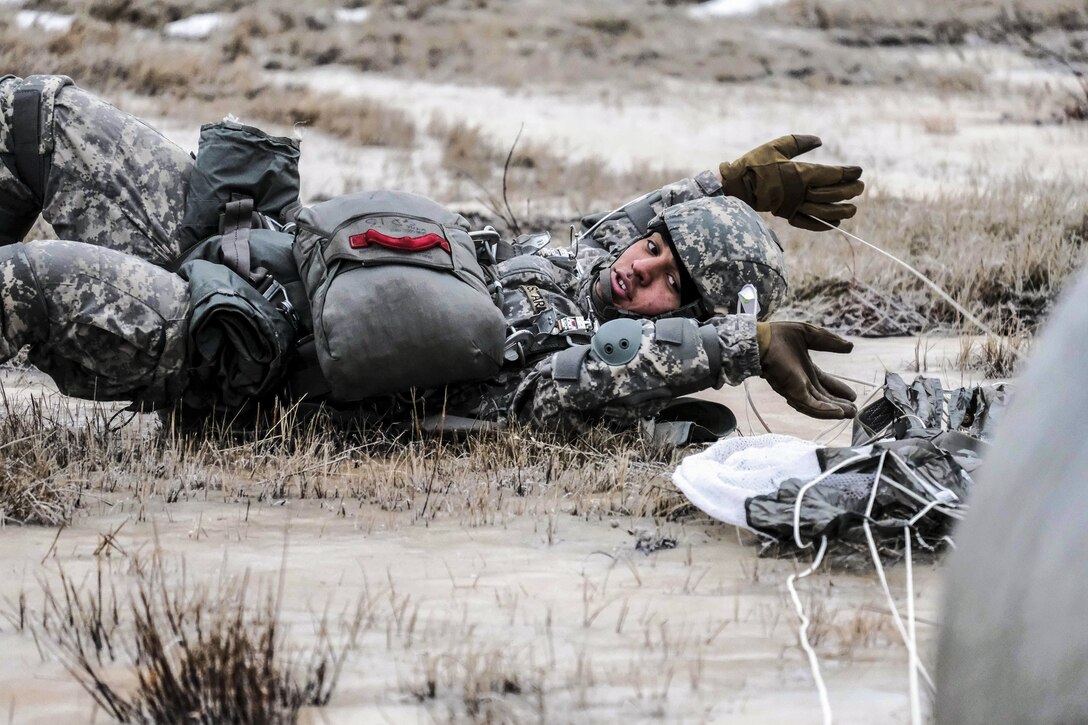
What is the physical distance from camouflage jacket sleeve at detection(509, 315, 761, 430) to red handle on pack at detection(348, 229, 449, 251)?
57cm

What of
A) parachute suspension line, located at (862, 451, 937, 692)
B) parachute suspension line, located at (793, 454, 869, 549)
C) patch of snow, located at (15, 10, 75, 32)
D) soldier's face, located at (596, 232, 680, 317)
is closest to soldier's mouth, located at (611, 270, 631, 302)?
soldier's face, located at (596, 232, 680, 317)

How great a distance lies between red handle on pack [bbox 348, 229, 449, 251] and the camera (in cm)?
383

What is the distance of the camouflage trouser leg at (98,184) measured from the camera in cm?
420

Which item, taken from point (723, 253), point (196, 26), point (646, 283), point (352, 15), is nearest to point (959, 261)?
point (723, 253)

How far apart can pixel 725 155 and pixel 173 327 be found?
33.6 feet

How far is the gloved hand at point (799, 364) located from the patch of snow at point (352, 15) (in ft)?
60.1

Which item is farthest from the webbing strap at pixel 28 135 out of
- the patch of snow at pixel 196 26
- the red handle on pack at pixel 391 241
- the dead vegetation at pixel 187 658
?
the patch of snow at pixel 196 26

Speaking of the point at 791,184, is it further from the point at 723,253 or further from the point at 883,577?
the point at 883,577

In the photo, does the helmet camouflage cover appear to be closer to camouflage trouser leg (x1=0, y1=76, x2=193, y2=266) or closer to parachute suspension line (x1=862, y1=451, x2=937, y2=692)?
parachute suspension line (x1=862, y1=451, x2=937, y2=692)

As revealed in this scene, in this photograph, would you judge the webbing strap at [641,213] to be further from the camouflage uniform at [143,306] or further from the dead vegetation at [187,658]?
the dead vegetation at [187,658]

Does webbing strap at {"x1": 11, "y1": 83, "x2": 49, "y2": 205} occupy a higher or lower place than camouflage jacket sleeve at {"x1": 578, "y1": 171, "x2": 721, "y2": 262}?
higher

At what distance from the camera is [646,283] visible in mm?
4391

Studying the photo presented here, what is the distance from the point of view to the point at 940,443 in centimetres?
332

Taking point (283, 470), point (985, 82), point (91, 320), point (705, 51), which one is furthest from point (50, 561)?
point (705, 51)
